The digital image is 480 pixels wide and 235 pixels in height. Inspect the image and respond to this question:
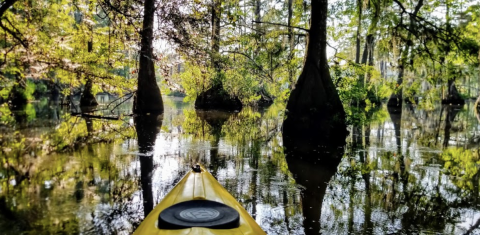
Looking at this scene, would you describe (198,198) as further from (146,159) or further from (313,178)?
(146,159)

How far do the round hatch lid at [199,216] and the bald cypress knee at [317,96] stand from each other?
7407 mm

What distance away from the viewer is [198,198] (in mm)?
2402

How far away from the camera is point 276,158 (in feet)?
21.2

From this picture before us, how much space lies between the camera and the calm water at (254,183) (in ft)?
10.8

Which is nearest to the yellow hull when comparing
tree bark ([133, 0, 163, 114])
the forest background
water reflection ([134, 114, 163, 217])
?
water reflection ([134, 114, 163, 217])

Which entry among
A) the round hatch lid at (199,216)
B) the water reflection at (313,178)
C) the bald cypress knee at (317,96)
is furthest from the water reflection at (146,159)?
the bald cypress knee at (317,96)

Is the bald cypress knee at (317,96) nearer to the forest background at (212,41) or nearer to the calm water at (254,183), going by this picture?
the forest background at (212,41)

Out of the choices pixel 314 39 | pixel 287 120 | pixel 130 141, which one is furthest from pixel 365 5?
pixel 130 141

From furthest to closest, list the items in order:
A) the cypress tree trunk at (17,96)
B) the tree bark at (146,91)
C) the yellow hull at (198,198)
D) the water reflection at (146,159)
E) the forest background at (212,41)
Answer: the cypress tree trunk at (17,96) < the tree bark at (146,91) < the forest background at (212,41) < the water reflection at (146,159) < the yellow hull at (198,198)

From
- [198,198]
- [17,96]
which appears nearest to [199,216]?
[198,198]

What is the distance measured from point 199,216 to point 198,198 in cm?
42

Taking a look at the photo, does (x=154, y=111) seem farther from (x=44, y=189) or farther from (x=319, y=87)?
(x=44, y=189)

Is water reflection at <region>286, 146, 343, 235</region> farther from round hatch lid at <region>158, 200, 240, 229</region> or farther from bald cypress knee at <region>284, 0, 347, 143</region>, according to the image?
bald cypress knee at <region>284, 0, 347, 143</region>

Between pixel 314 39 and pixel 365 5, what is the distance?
1.94 meters
